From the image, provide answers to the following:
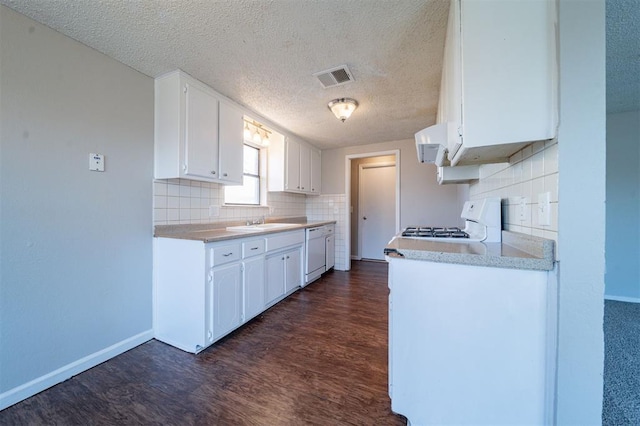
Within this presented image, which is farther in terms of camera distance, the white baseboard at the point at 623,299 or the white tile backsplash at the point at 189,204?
the white baseboard at the point at 623,299

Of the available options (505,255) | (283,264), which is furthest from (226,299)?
(505,255)

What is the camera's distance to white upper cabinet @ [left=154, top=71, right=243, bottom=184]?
198 centimetres

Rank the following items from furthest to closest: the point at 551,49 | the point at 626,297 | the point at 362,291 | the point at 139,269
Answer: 1. the point at 362,291
2. the point at 626,297
3. the point at 139,269
4. the point at 551,49

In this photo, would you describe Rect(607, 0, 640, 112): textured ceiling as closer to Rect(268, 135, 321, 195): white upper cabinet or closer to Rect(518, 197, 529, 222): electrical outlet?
Rect(518, 197, 529, 222): electrical outlet

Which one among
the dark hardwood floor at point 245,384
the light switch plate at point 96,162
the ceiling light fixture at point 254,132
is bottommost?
the dark hardwood floor at point 245,384

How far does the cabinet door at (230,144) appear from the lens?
2.33m

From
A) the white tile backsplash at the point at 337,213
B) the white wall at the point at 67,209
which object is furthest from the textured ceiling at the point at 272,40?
the white tile backsplash at the point at 337,213

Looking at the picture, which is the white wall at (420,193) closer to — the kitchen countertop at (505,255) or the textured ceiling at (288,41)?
the textured ceiling at (288,41)

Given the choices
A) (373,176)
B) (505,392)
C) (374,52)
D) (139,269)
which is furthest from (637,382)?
(373,176)

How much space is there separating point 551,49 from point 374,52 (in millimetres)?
1090

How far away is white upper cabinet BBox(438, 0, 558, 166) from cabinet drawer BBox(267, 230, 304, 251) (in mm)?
1964

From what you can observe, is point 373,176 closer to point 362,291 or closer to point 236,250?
point 362,291

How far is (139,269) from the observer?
6.41 ft

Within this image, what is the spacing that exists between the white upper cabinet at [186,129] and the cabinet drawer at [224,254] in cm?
67
